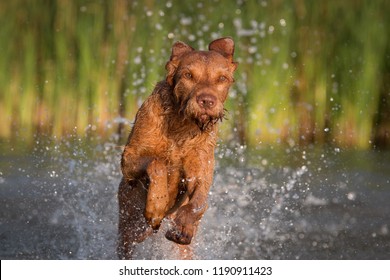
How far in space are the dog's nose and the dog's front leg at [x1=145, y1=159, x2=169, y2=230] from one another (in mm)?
488

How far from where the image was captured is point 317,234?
8.23 meters

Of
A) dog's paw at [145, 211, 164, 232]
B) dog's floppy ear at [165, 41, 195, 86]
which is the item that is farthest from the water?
dog's floppy ear at [165, 41, 195, 86]

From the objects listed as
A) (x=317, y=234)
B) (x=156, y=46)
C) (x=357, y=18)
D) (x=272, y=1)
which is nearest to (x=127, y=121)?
(x=156, y=46)

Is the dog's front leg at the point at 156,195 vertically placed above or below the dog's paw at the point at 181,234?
above

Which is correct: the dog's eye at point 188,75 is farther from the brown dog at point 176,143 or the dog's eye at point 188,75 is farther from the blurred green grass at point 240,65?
the blurred green grass at point 240,65

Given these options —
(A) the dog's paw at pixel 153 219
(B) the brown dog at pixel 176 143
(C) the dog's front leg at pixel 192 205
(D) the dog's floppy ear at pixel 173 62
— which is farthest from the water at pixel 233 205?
(D) the dog's floppy ear at pixel 173 62

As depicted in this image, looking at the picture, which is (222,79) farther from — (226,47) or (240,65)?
(240,65)

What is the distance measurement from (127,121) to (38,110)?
110 centimetres

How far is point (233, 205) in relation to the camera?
8906mm

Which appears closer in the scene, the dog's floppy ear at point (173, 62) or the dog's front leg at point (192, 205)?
the dog's front leg at point (192, 205)

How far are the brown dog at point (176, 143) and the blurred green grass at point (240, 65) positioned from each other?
4.85 meters

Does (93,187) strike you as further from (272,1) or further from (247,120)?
(272,1)

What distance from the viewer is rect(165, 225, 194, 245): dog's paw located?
5.77 metres

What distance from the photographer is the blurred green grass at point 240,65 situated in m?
11.4
